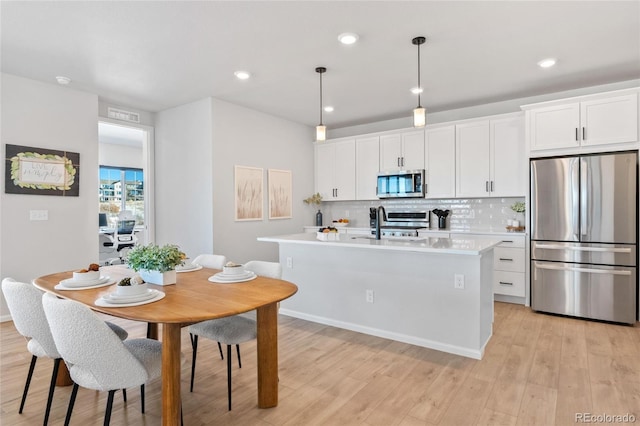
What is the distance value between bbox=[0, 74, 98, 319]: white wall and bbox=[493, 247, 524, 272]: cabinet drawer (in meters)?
5.14

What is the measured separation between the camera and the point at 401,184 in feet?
18.0

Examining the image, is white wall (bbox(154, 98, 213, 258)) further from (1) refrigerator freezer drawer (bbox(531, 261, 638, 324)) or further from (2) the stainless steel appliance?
(1) refrigerator freezer drawer (bbox(531, 261, 638, 324))

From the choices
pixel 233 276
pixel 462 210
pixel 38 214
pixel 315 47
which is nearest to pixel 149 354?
pixel 233 276

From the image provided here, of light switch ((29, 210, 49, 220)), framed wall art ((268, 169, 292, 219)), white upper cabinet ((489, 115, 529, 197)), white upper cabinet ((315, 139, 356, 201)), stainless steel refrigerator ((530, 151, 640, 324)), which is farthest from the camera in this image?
white upper cabinet ((315, 139, 356, 201))

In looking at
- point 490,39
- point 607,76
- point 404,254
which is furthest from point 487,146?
point 404,254

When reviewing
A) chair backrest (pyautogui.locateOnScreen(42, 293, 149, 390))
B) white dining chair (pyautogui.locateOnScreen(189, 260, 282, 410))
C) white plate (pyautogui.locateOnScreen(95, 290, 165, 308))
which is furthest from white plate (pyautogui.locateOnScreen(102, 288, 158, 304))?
white dining chair (pyautogui.locateOnScreen(189, 260, 282, 410))

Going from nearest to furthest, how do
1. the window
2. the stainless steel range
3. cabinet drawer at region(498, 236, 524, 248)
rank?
cabinet drawer at region(498, 236, 524, 248) < the stainless steel range < the window

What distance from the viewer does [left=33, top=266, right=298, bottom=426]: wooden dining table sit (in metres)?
1.64

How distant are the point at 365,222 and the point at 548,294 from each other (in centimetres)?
298

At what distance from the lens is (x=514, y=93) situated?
15.0ft

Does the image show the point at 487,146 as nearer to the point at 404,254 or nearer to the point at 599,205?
the point at 599,205

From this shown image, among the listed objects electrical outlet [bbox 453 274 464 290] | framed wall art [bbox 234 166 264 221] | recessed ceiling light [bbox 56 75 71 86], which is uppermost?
recessed ceiling light [bbox 56 75 71 86]

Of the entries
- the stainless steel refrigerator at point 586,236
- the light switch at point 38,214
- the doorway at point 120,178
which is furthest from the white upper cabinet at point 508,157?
the doorway at point 120,178

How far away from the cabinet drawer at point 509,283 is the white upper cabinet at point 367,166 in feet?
7.14
